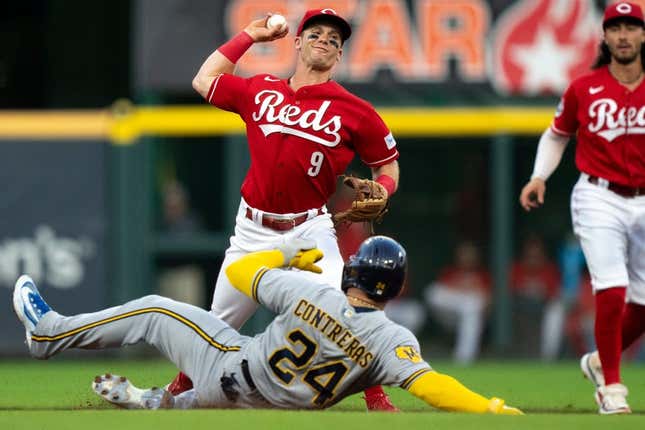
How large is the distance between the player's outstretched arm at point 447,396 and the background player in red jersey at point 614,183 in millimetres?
1335

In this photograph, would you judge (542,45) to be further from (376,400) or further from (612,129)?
(376,400)

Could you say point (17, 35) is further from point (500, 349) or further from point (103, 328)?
point (103, 328)

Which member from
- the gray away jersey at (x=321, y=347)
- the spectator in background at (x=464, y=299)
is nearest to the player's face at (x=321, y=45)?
the gray away jersey at (x=321, y=347)

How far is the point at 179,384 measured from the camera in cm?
648

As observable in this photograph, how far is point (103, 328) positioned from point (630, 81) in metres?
2.87

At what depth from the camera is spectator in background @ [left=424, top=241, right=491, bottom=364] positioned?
12883 millimetres

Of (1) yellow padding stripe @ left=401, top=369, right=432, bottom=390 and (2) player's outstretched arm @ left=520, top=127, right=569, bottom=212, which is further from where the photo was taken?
(2) player's outstretched arm @ left=520, top=127, right=569, bottom=212

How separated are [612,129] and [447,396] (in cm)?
203

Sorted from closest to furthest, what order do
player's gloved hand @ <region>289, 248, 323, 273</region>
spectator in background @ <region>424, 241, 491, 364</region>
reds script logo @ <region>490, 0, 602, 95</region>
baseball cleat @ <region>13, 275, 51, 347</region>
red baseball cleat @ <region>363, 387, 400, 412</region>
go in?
player's gloved hand @ <region>289, 248, 323, 273</region>, baseball cleat @ <region>13, 275, 51, 347</region>, red baseball cleat @ <region>363, 387, 400, 412</region>, reds script logo @ <region>490, 0, 602, 95</region>, spectator in background @ <region>424, 241, 491, 364</region>

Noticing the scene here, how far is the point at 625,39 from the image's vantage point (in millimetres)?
6832

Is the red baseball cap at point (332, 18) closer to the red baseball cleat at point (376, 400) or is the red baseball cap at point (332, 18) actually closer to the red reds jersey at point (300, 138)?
the red reds jersey at point (300, 138)

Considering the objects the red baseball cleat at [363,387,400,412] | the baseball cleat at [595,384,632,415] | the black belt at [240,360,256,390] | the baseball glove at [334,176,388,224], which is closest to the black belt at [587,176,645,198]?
the baseball cleat at [595,384,632,415]

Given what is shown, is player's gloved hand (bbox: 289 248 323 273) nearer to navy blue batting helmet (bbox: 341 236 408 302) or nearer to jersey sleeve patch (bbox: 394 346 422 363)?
navy blue batting helmet (bbox: 341 236 408 302)

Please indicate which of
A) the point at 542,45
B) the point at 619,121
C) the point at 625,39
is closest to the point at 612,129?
the point at 619,121
